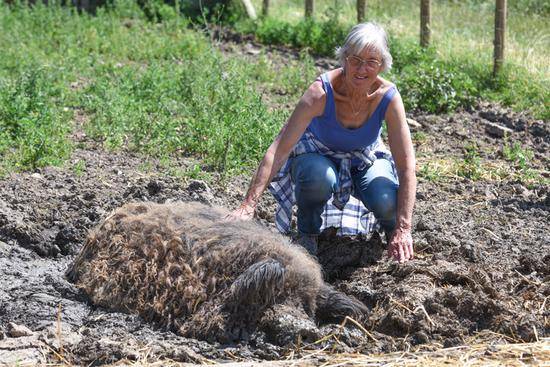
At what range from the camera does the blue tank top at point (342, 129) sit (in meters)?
5.63

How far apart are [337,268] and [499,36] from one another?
562 centimetres

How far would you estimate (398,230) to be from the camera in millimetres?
5406

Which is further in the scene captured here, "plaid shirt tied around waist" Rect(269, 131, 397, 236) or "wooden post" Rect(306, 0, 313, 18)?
"wooden post" Rect(306, 0, 313, 18)

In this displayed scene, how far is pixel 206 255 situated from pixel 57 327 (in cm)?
78

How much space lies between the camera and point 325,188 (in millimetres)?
5676

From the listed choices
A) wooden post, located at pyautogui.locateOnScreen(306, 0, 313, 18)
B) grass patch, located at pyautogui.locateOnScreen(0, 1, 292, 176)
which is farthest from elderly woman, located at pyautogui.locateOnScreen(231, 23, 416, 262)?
wooden post, located at pyautogui.locateOnScreen(306, 0, 313, 18)

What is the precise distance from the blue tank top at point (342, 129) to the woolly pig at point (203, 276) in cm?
90

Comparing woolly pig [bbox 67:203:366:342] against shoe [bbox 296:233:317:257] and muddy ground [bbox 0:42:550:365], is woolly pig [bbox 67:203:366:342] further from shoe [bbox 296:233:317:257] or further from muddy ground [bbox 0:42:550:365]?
shoe [bbox 296:233:317:257]

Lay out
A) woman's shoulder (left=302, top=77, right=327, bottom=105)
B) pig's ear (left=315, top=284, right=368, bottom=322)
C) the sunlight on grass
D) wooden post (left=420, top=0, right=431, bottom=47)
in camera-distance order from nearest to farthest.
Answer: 1. pig's ear (left=315, top=284, right=368, bottom=322)
2. woman's shoulder (left=302, top=77, right=327, bottom=105)
3. the sunlight on grass
4. wooden post (left=420, top=0, right=431, bottom=47)

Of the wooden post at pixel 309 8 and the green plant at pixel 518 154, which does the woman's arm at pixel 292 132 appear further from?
the wooden post at pixel 309 8

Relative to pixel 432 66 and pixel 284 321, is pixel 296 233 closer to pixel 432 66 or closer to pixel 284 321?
pixel 284 321

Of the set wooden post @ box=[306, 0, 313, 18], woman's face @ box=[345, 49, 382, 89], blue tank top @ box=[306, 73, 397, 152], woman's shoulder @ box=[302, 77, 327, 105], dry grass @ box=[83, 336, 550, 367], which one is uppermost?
woman's face @ box=[345, 49, 382, 89]

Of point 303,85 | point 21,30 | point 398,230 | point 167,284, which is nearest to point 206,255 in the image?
point 167,284

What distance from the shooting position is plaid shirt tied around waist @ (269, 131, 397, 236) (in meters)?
5.89
